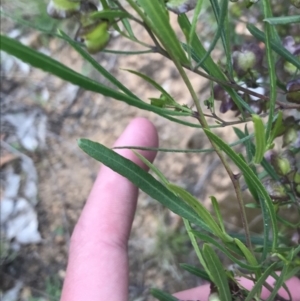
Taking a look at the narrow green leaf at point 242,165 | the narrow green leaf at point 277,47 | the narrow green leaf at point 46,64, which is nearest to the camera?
the narrow green leaf at point 46,64

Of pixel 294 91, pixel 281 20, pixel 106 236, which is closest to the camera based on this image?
pixel 281 20

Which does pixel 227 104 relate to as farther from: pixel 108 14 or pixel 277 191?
pixel 108 14

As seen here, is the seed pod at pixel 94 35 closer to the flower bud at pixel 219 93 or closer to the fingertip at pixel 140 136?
the flower bud at pixel 219 93

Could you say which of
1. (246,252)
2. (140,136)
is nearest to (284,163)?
(246,252)

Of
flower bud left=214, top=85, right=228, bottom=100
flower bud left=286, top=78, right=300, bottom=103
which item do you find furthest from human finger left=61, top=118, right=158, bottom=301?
flower bud left=286, top=78, right=300, bottom=103

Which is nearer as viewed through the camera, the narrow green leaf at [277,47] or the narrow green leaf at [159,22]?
the narrow green leaf at [159,22]

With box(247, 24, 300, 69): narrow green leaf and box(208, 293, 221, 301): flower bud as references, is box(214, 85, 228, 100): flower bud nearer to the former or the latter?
box(247, 24, 300, 69): narrow green leaf

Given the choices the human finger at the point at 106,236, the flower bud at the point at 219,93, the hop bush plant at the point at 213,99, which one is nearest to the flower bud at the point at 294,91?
the hop bush plant at the point at 213,99
